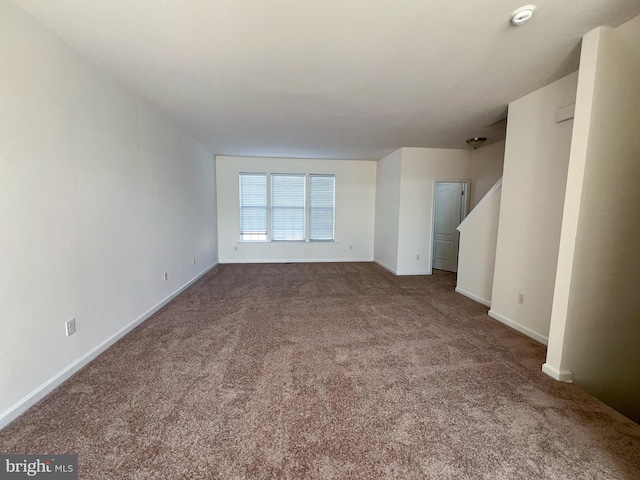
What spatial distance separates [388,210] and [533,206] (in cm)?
310

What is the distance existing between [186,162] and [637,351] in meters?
5.44

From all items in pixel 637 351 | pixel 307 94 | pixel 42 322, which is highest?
pixel 307 94

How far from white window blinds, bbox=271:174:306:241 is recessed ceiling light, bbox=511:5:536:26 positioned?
15.9 feet

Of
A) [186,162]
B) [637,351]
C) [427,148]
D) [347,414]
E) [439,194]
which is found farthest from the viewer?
[439,194]

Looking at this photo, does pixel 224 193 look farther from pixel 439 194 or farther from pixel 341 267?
pixel 439 194

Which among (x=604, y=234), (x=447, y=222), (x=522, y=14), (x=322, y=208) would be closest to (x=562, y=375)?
(x=604, y=234)

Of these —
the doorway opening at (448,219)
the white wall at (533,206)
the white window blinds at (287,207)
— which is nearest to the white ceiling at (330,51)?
the white wall at (533,206)

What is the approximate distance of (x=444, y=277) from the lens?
5.04 metres

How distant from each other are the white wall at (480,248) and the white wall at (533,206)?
0.45 m

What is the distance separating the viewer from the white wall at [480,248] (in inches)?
134

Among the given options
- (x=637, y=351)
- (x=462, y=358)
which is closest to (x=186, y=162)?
(x=462, y=358)

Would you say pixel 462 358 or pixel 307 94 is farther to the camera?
pixel 307 94

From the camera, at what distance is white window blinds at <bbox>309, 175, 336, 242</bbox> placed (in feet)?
20.5

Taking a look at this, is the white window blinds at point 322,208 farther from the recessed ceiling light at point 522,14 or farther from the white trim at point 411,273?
the recessed ceiling light at point 522,14
